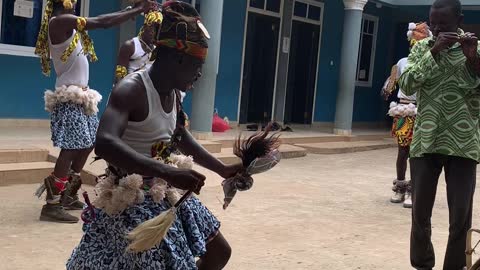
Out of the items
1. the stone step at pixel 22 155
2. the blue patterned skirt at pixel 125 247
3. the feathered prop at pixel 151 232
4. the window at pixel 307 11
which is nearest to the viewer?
the feathered prop at pixel 151 232

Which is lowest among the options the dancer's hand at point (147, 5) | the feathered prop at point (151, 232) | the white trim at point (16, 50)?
the feathered prop at point (151, 232)

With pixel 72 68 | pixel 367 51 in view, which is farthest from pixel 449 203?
pixel 367 51

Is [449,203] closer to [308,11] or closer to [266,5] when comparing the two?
[266,5]

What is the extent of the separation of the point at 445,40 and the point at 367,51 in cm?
1276

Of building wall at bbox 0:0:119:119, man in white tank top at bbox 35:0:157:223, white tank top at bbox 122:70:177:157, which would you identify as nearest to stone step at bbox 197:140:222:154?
building wall at bbox 0:0:119:119

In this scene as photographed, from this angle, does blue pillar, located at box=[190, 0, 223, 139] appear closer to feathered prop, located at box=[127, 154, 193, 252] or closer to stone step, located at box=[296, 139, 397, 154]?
stone step, located at box=[296, 139, 397, 154]

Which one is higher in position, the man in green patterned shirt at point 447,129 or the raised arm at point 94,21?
the raised arm at point 94,21

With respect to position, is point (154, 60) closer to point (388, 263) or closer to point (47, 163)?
point (388, 263)

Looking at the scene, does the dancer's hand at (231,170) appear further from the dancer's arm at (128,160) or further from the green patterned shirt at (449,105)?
the green patterned shirt at (449,105)

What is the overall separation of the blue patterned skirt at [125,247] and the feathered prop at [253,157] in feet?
1.02

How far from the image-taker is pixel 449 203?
3.98 metres

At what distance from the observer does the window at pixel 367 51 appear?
16.0 meters

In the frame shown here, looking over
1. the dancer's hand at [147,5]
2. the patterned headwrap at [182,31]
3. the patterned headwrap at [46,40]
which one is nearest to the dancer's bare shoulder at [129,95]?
the patterned headwrap at [182,31]

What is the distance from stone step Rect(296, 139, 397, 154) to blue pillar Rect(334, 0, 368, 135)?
52 centimetres
